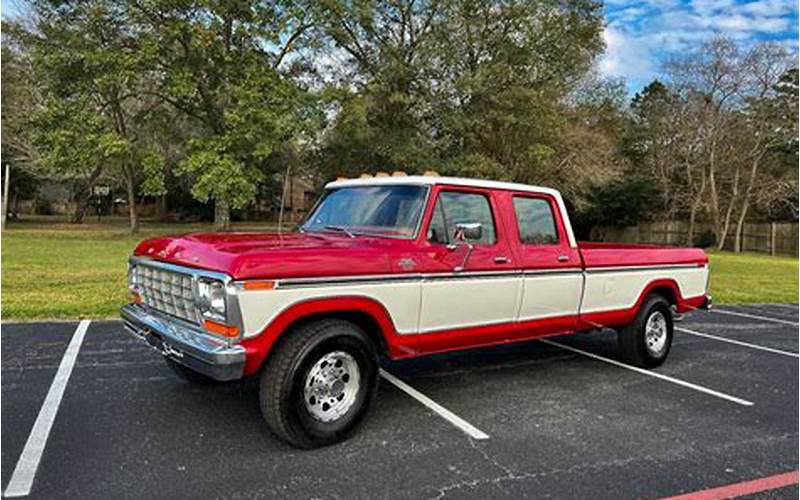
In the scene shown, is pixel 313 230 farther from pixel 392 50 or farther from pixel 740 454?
pixel 392 50

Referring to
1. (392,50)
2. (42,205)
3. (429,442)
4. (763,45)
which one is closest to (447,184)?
(429,442)

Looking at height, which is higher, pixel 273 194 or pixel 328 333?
pixel 273 194

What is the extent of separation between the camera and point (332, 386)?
4535 mm

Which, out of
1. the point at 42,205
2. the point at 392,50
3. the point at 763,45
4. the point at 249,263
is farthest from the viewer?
the point at 42,205

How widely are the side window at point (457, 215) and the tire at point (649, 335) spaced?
2.41 meters

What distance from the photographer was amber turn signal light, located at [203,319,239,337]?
404 centimetres

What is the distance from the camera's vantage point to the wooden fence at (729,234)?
35375 millimetres

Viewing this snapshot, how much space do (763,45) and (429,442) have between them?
37.8 m

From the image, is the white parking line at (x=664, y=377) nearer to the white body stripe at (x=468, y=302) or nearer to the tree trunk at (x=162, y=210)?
the white body stripe at (x=468, y=302)

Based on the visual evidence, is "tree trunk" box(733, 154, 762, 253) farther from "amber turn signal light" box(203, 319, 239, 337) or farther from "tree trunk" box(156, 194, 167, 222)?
"tree trunk" box(156, 194, 167, 222)

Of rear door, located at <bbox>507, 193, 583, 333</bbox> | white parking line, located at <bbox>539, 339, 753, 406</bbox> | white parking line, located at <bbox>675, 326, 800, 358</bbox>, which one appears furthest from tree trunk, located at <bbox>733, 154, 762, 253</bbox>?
rear door, located at <bbox>507, 193, 583, 333</bbox>

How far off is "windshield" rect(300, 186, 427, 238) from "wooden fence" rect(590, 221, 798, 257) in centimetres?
3625

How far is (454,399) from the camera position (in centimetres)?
554

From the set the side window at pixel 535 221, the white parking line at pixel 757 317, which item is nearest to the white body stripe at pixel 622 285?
the side window at pixel 535 221
